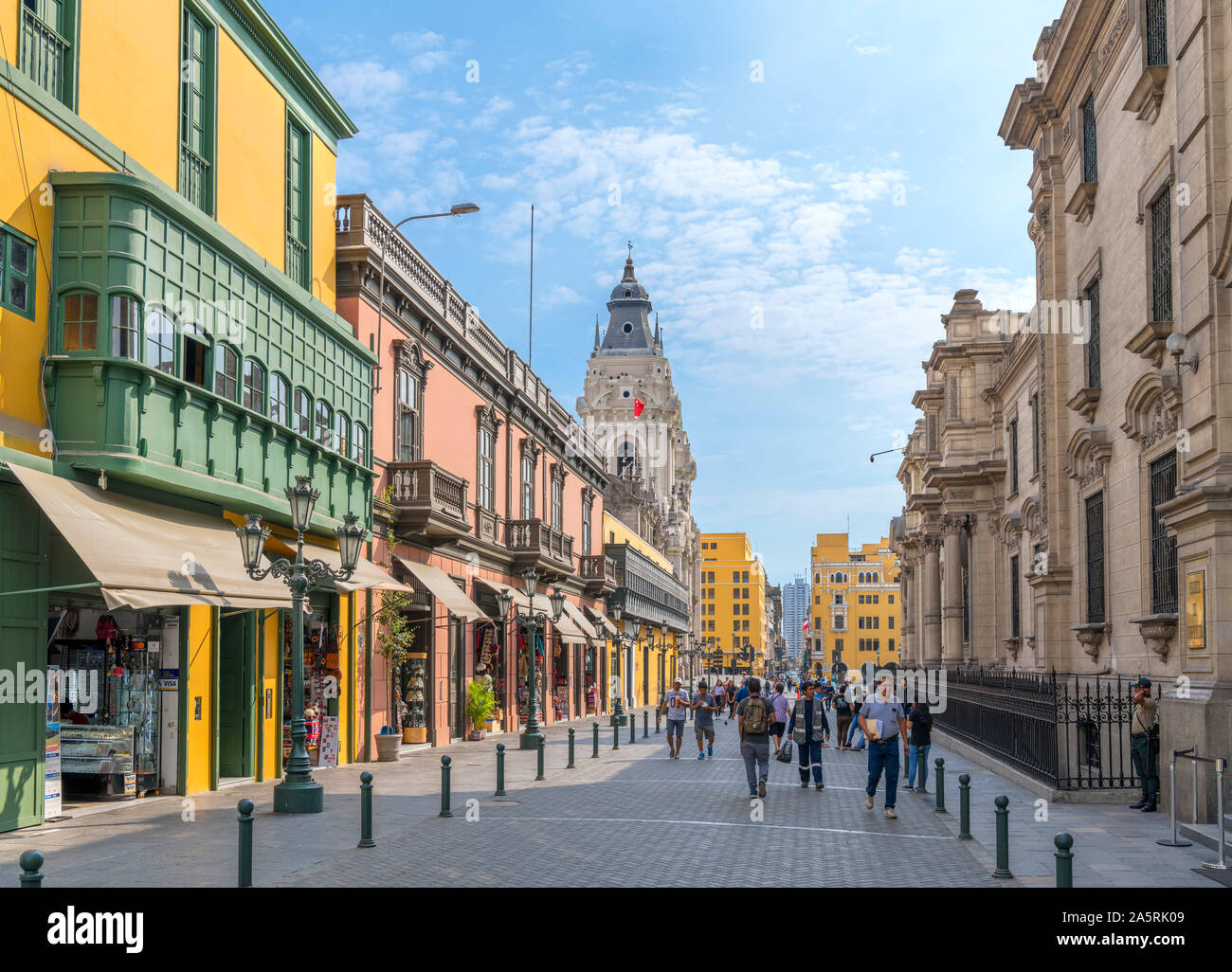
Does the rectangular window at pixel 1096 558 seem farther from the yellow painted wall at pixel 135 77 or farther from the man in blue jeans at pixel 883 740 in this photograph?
the yellow painted wall at pixel 135 77

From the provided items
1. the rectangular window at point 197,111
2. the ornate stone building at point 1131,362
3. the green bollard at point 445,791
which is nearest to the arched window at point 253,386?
the rectangular window at point 197,111

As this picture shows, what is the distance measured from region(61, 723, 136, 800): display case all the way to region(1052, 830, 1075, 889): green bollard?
496 inches

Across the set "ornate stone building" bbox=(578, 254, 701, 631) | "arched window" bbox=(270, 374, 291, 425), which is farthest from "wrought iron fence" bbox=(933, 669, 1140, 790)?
"ornate stone building" bbox=(578, 254, 701, 631)

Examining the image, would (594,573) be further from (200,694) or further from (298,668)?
(298,668)

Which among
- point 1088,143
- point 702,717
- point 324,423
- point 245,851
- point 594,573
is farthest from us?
point 594,573

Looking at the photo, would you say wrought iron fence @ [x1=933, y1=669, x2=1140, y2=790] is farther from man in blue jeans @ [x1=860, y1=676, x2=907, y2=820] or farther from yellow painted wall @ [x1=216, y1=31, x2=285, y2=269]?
yellow painted wall @ [x1=216, y1=31, x2=285, y2=269]

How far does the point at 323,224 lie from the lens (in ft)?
77.1

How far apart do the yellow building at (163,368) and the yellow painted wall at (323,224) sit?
0.15 metres

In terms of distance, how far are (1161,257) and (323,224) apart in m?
15.0

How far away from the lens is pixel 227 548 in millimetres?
17266

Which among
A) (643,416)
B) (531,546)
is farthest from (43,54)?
(643,416)

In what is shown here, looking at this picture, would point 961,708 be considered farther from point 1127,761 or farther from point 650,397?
point 650,397
